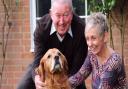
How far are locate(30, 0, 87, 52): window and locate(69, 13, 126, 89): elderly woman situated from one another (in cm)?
495

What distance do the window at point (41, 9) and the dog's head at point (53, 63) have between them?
15.5 feet

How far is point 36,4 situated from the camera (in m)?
9.93

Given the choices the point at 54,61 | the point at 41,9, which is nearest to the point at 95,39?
the point at 54,61

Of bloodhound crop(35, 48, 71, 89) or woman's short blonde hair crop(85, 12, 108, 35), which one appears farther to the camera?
bloodhound crop(35, 48, 71, 89)

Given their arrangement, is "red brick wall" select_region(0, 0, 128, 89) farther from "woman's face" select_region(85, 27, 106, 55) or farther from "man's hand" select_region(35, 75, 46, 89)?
"woman's face" select_region(85, 27, 106, 55)

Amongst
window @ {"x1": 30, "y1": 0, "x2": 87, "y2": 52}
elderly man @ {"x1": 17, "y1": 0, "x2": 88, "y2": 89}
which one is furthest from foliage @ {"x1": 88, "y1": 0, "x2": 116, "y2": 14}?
elderly man @ {"x1": 17, "y1": 0, "x2": 88, "y2": 89}

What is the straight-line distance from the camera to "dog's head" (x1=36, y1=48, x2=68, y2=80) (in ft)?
16.1

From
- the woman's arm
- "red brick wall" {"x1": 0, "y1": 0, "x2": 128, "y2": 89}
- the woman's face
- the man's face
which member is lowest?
"red brick wall" {"x1": 0, "y1": 0, "x2": 128, "y2": 89}

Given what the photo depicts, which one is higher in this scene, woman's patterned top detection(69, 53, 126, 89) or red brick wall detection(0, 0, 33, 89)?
woman's patterned top detection(69, 53, 126, 89)

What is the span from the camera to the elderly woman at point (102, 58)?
462cm

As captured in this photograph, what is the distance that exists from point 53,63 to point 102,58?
1.50 feet

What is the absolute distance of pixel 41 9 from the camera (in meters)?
9.90

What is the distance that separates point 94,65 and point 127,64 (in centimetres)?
467

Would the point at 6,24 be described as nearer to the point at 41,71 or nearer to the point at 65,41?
the point at 65,41
